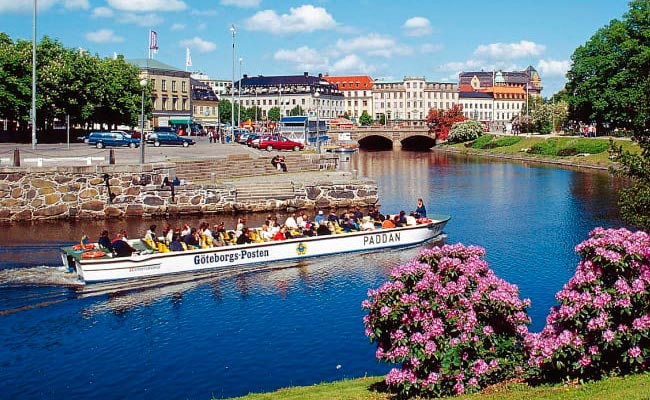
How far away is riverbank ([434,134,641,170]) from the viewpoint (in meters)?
80.6

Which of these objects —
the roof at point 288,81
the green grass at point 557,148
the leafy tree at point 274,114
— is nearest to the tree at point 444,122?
the green grass at point 557,148

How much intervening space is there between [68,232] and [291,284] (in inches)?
619

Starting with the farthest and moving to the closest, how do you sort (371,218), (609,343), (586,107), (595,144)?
(586,107)
(595,144)
(371,218)
(609,343)

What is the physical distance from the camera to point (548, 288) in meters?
26.7

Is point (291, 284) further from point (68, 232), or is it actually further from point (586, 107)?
point (586, 107)

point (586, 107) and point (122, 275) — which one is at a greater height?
point (586, 107)

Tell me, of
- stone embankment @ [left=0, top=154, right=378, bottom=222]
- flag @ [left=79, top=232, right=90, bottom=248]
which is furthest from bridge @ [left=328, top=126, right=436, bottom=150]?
flag @ [left=79, top=232, right=90, bottom=248]

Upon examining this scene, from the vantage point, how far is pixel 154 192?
147 ft

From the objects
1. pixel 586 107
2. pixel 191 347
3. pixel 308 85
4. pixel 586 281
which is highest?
pixel 308 85

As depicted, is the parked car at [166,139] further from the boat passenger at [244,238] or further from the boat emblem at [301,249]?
the boat emblem at [301,249]

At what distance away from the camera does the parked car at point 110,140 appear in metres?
66.5

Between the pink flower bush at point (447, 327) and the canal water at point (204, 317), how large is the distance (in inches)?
202

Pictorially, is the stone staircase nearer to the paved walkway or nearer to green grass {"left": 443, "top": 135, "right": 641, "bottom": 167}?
the paved walkway

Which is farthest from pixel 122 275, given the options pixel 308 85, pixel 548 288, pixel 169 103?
pixel 308 85
